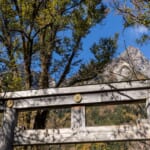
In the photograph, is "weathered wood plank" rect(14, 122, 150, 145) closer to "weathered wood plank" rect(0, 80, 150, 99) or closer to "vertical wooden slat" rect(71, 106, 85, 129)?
"vertical wooden slat" rect(71, 106, 85, 129)

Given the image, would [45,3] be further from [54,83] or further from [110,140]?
[110,140]

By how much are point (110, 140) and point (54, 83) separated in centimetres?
341

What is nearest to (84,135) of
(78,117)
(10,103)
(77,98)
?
(78,117)

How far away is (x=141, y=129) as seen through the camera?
3129 mm

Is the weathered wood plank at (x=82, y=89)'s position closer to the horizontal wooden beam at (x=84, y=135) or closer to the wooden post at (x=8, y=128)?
the wooden post at (x=8, y=128)

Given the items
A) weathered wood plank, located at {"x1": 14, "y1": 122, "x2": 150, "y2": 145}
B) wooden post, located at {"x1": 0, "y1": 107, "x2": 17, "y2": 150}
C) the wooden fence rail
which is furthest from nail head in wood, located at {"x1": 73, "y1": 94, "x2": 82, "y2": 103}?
wooden post, located at {"x1": 0, "y1": 107, "x2": 17, "y2": 150}

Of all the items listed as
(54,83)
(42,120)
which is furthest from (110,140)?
(54,83)

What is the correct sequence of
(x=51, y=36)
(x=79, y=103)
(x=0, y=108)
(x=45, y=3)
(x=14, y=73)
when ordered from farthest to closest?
(x=51, y=36), (x=45, y=3), (x=14, y=73), (x=0, y=108), (x=79, y=103)

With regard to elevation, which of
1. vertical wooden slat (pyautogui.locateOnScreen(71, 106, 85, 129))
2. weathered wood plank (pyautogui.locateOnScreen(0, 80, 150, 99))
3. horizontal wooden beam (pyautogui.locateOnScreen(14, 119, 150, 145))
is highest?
weathered wood plank (pyautogui.locateOnScreen(0, 80, 150, 99))

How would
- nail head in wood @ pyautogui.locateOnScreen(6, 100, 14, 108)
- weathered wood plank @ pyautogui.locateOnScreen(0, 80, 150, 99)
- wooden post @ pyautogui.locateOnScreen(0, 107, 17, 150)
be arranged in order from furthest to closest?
1. nail head in wood @ pyautogui.locateOnScreen(6, 100, 14, 108)
2. wooden post @ pyautogui.locateOnScreen(0, 107, 17, 150)
3. weathered wood plank @ pyautogui.locateOnScreen(0, 80, 150, 99)

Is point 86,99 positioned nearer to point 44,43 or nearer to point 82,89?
point 82,89

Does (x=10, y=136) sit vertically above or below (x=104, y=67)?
below

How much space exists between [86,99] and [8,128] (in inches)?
41.4

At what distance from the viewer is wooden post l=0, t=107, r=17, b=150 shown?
134 inches
